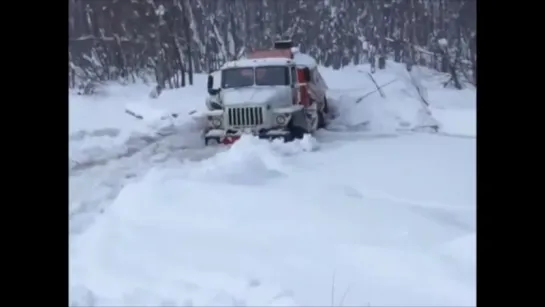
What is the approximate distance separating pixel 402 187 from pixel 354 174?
0.18 metres

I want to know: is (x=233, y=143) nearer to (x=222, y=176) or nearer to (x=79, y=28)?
(x=222, y=176)

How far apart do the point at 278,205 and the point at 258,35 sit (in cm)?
66

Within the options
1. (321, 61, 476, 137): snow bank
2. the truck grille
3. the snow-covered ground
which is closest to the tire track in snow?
the snow-covered ground

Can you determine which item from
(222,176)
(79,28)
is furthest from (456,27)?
(79,28)

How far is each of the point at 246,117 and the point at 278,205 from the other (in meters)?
0.39

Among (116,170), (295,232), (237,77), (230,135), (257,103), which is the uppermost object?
(237,77)

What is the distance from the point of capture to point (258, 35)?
2393mm

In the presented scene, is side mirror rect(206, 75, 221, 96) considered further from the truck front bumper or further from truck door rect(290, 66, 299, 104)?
truck door rect(290, 66, 299, 104)

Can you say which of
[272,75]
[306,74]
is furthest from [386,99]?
[272,75]

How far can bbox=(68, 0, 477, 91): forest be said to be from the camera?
2.34 metres

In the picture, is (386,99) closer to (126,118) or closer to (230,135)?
(230,135)

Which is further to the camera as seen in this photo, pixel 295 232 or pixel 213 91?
pixel 213 91

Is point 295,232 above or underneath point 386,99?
underneath

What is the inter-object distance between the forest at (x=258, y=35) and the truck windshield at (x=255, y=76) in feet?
0.18
